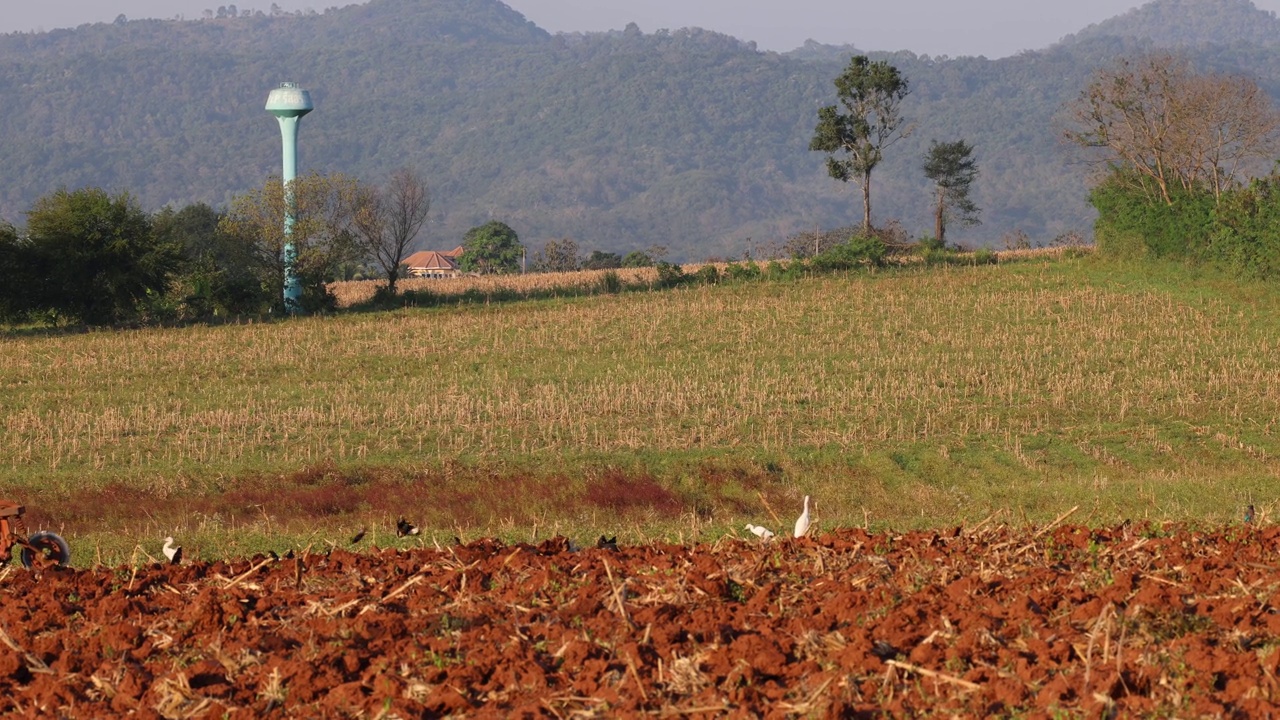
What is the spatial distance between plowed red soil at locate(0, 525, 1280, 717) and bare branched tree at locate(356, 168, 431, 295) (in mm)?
40111

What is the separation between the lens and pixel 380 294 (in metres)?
47.3

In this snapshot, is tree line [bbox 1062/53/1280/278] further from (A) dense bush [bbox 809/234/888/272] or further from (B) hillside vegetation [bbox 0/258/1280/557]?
(A) dense bush [bbox 809/234/888/272]

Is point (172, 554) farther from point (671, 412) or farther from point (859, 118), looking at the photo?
point (859, 118)

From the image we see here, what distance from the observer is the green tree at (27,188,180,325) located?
1738 inches

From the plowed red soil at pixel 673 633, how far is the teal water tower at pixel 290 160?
38.9 metres

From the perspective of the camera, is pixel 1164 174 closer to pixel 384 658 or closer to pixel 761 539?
pixel 761 539

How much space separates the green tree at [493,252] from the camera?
96.8 meters

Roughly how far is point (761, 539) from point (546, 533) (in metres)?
3.21

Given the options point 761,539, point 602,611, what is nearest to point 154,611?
point 602,611

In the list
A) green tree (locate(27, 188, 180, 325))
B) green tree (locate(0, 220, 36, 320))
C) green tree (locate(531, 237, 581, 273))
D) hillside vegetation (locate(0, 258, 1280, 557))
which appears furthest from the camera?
green tree (locate(531, 237, 581, 273))

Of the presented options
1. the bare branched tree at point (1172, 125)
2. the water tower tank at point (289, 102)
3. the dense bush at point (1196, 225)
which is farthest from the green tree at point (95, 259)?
the bare branched tree at point (1172, 125)

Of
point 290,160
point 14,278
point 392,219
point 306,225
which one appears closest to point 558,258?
point 290,160

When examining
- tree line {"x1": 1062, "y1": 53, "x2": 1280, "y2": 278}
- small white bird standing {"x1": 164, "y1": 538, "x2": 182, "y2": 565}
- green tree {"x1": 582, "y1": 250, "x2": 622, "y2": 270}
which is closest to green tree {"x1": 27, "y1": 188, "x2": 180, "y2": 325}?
tree line {"x1": 1062, "y1": 53, "x2": 1280, "y2": 278}

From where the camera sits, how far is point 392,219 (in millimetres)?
55125
